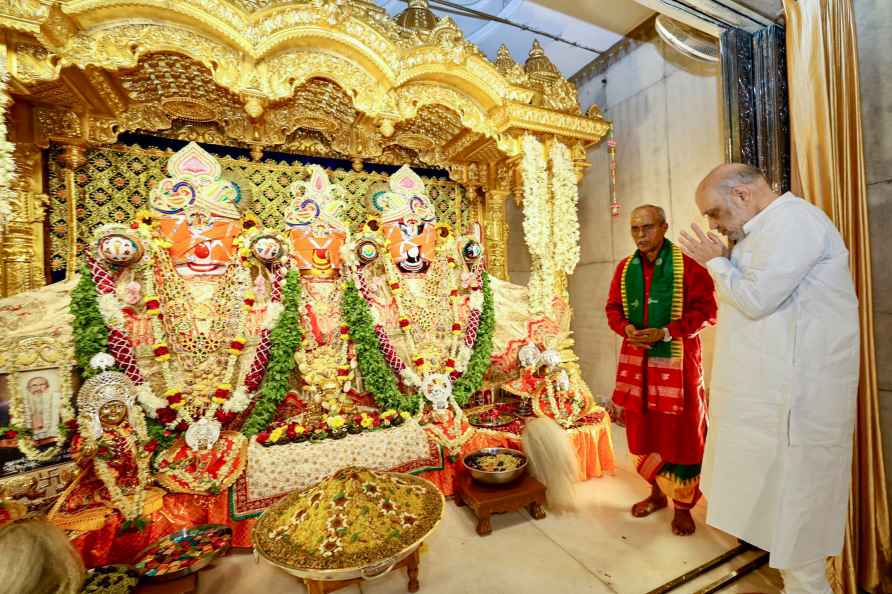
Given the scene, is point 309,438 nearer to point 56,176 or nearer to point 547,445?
point 547,445

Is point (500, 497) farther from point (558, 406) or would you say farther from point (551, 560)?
point (558, 406)

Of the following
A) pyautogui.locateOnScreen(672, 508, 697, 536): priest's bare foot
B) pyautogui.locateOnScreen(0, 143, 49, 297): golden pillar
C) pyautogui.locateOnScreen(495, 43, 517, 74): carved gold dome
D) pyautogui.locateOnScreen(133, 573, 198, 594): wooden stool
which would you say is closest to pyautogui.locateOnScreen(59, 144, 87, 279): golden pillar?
pyautogui.locateOnScreen(0, 143, 49, 297): golden pillar

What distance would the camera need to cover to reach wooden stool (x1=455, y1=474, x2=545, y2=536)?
2.73m

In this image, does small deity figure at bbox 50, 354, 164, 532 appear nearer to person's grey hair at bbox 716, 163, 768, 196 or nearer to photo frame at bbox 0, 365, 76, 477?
photo frame at bbox 0, 365, 76, 477

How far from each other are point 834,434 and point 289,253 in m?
3.94

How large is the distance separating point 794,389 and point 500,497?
1.83m

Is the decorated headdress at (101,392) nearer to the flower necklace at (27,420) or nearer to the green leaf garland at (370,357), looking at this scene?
the flower necklace at (27,420)

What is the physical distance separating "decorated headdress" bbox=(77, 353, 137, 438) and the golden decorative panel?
1.56 metres

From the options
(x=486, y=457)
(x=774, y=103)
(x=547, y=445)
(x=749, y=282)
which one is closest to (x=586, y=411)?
(x=547, y=445)

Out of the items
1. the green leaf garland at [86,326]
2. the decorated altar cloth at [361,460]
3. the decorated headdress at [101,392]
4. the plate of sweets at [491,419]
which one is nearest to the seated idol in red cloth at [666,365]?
the decorated altar cloth at [361,460]

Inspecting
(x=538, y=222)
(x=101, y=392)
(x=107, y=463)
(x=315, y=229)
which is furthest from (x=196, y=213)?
(x=538, y=222)

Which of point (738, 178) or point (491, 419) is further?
point (491, 419)

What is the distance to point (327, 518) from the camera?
2.14 meters

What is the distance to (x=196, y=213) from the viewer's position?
357 cm
